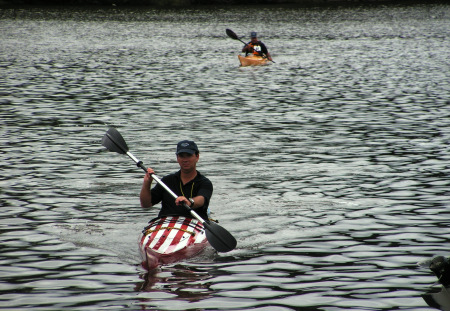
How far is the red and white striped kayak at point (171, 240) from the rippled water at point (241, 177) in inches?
7.1

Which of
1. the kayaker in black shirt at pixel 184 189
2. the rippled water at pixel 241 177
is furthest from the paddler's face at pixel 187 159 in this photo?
the rippled water at pixel 241 177

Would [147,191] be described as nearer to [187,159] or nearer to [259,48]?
[187,159]

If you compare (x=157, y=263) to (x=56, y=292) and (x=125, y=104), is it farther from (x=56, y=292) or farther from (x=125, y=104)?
(x=125, y=104)

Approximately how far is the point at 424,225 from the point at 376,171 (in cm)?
396

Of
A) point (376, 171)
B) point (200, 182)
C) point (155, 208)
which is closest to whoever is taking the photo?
point (200, 182)

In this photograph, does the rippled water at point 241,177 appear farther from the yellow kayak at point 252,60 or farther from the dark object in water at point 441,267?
the dark object in water at point 441,267

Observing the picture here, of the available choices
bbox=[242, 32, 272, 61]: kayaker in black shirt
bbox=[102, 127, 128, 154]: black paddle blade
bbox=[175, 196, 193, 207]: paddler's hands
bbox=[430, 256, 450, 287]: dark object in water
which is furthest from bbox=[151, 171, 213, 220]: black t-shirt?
bbox=[242, 32, 272, 61]: kayaker in black shirt

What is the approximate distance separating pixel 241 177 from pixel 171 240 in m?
5.32

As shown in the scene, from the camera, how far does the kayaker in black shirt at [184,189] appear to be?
10.9 meters

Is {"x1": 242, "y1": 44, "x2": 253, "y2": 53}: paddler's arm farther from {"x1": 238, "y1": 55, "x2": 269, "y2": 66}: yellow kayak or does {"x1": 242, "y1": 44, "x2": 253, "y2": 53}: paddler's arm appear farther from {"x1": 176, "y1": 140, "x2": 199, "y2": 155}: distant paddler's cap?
{"x1": 176, "y1": 140, "x2": 199, "y2": 155}: distant paddler's cap

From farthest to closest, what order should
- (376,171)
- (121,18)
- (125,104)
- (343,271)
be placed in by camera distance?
(121,18) → (125,104) → (376,171) → (343,271)

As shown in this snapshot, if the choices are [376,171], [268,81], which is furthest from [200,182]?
[268,81]

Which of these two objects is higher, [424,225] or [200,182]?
[200,182]

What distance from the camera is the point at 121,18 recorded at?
74.1m
